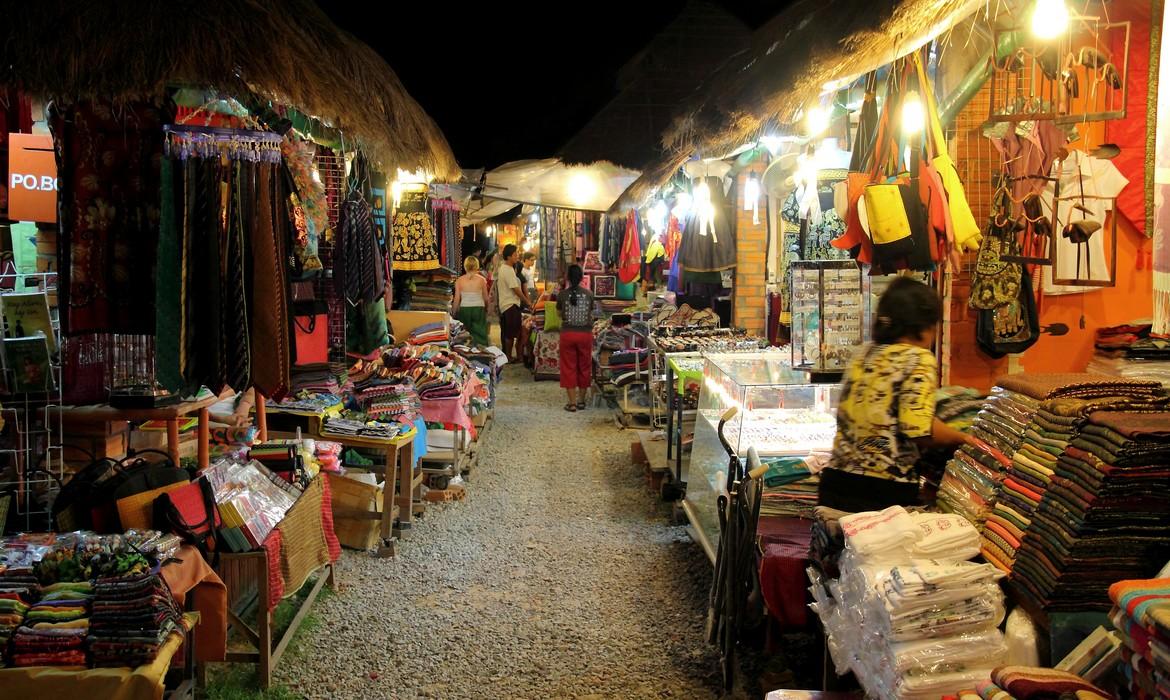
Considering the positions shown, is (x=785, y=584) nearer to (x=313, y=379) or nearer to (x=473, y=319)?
(x=313, y=379)

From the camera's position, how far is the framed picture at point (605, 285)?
16391 millimetres

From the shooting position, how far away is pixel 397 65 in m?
26.5

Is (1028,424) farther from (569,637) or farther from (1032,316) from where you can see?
(569,637)

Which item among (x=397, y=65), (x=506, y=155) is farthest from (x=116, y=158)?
(x=506, y=155)

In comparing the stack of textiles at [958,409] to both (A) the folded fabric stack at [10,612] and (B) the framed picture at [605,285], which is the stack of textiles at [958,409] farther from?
(B) the framed picture at [605,285]

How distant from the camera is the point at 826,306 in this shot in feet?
18.7

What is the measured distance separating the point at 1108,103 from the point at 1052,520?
8.62 ft

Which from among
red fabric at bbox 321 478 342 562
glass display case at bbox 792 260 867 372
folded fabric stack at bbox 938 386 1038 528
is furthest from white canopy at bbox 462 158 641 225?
folded fabric stack at bbox 938 386 1038 528

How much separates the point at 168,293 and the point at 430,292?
716 cm

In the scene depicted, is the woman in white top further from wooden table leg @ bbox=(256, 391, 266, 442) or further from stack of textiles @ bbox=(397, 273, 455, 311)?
wooden table leg @ bbox=(256, 391, 266, 442)

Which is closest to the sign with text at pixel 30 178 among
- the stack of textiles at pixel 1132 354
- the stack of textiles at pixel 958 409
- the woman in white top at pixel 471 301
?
the stack of textiles at pixel 958 409

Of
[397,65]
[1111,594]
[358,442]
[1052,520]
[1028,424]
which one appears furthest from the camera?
[397,65]

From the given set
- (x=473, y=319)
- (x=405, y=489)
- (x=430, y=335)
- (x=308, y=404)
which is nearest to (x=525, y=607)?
(x=405, y=489)

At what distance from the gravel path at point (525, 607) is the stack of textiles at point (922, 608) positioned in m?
1.67
